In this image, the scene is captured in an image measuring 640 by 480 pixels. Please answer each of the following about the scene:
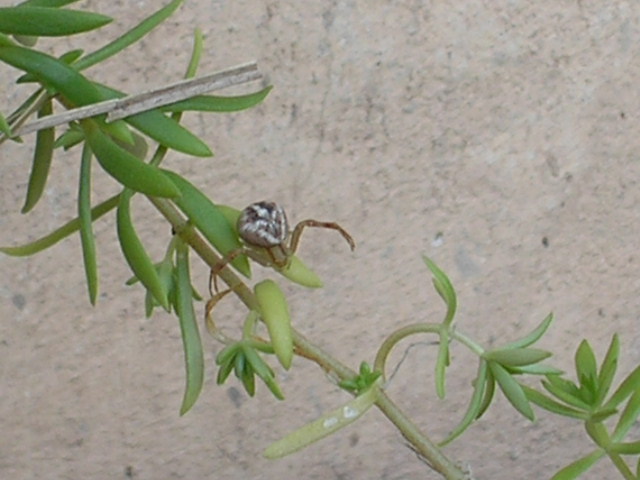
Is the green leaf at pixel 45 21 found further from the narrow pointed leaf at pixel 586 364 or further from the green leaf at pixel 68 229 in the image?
the narrow pointed leaf at pixel 586 364

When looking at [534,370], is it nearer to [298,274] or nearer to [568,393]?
[568,393]

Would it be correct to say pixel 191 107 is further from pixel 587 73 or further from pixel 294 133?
pixel 587 73

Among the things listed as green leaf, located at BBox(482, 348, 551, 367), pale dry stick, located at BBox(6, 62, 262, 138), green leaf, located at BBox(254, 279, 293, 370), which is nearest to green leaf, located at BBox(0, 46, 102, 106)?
pale dry stick, located at BBox(6, 62, 262, 138)

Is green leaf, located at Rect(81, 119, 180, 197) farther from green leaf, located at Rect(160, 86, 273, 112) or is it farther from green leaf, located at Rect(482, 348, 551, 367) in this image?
green leaf, located at Rect(482, 348, 551, 367)

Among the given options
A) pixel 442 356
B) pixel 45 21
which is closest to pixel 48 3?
pixel 45 21

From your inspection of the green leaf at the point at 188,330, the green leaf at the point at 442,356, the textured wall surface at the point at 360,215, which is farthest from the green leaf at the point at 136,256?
the textured wall surface at the point at 360,215

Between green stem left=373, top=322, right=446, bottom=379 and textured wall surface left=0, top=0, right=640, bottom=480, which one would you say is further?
textured wall surface left=0, top=0, right=640, bottom=480
